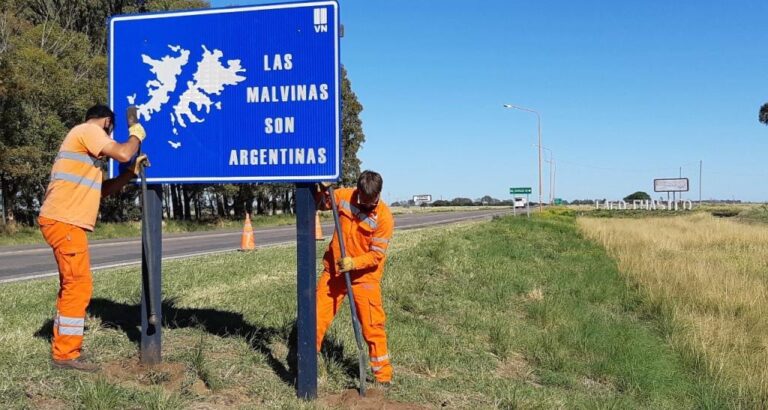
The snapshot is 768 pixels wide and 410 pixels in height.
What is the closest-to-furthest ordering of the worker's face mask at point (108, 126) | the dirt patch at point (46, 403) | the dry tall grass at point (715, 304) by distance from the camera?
1. the dirt patch at point (46, 403)
2. the worker's face mask at point (108, 126)
3. the dry tall grass at point (715, 304)

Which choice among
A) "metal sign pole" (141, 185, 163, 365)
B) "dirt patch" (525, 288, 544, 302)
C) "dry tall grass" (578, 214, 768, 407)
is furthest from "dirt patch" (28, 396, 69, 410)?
"dirt patch" (525, 288, 544, 302)

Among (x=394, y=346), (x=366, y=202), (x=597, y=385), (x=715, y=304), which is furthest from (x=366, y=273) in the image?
(x=715, y=304)

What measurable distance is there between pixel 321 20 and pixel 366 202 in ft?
4.31

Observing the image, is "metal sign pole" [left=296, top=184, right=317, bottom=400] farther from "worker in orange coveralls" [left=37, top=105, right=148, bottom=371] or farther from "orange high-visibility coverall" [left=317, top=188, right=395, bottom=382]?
"worker in orange coveralls" [left=37, top=105, right=148, bottom=371]

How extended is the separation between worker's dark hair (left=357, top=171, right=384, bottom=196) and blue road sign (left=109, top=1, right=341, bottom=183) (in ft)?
1.37

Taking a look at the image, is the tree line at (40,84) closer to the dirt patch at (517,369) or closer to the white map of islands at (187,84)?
the dirt patch at (517,369)

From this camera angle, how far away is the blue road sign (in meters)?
4.39

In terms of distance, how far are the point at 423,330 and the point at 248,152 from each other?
10.3 ft

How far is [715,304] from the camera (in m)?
10.6

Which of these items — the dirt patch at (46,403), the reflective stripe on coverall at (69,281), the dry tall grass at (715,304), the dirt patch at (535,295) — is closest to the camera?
the dirt patch at (46,403)

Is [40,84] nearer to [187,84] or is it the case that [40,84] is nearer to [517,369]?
[187,84]

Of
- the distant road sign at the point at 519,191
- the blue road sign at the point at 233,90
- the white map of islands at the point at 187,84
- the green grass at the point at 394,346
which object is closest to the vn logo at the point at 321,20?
the blue road sign at the point at 233,90

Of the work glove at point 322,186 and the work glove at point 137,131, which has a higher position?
the work glove at point 137,131

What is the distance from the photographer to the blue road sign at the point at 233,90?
14.4ft
